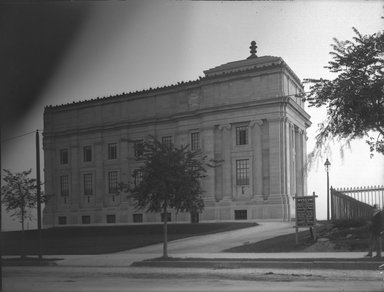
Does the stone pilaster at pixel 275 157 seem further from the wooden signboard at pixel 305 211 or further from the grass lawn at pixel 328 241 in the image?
the grass lawn at pixel 328 241

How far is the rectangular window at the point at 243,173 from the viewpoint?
22594 millimetres

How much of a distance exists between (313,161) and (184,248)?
5.95 metres

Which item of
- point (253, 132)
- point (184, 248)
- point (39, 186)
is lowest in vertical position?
point (184, 248)

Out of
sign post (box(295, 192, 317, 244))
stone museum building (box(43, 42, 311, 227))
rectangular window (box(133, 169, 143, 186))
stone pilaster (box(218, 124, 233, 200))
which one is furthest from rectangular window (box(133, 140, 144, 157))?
sign post (box(295, 192, 317, 244))

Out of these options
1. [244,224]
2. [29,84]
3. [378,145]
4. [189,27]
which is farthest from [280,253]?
[29,84]

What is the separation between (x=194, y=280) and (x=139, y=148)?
7273mm

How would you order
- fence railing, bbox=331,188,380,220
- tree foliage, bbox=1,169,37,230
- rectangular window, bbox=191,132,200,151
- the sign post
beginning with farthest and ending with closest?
fence railing, bbox=331,188,380,220 < rectangular window, bbox=191,132,200,151 < the sign post < tree foliage, bbox=1,169,37,230

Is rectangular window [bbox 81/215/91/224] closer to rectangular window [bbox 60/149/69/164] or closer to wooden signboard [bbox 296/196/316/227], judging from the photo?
rectangular window [bbox 60/149/69/164]

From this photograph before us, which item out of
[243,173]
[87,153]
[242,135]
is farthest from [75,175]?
[242,135]

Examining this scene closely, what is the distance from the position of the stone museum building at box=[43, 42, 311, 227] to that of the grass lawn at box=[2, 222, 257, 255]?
0.38m

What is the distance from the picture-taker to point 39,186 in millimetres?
21250

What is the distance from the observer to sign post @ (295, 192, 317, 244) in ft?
68.2

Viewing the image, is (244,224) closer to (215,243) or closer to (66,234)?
(215,243)

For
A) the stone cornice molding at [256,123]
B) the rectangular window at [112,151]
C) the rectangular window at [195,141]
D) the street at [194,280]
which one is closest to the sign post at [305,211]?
the stone cornice molding at [256,123]
